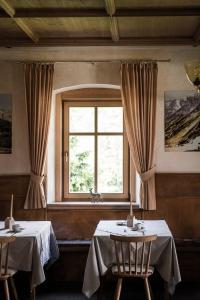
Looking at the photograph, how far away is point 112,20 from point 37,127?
1.71 meters

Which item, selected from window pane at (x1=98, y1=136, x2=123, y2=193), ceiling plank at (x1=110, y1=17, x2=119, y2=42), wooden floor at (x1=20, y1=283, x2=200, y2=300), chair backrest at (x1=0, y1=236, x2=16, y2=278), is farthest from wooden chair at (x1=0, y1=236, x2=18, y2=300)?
ceiling plank at (x1=110, y1=17, x2=119, y2=42)

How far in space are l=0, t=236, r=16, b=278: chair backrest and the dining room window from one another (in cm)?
180

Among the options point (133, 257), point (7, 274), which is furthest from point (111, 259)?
point (7, 274)

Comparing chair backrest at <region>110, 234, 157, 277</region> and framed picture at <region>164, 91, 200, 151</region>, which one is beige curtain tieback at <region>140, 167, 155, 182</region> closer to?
framed picture at <region>164, 91, 200, 151</region>

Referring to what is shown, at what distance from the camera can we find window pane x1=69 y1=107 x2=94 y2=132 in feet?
19.4

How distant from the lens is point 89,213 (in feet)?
18.1

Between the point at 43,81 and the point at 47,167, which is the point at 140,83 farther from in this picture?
the point at 47,167

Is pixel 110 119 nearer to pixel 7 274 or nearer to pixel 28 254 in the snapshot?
pixel 28 254

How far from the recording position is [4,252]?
13.8 ft

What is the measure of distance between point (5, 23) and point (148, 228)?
2.80m

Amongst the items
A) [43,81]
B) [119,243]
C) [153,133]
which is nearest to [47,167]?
[43,81]

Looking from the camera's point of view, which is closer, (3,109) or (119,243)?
(119,243)

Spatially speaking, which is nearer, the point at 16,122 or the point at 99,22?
the point at 99,22

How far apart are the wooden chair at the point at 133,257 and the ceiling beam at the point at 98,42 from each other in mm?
2590
